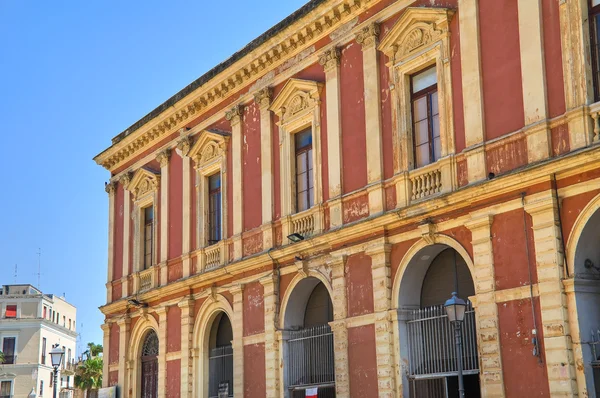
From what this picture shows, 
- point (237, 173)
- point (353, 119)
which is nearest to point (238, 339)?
point (237, 173)

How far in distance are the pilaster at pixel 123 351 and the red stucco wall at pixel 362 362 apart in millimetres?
10947

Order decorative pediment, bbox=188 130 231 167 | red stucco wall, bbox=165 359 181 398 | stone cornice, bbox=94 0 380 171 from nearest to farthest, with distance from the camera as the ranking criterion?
stone cornice, bbox=94 0 380 171, decorative pediment, bbox=188 130 231 167, red stucco wall, bbox=165 359 181 398

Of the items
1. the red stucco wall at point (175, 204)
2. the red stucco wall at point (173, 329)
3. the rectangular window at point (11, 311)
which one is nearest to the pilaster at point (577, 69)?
the red stucco wall at point (175, 204)

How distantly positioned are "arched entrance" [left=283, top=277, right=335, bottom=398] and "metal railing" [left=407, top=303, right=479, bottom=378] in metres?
2.67

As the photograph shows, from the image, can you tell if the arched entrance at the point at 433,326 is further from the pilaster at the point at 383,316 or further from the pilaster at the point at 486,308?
the pilaster at the point at 486,308

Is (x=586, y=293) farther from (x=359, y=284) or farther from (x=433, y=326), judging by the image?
(x=359, y=284)

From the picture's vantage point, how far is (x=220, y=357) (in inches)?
927

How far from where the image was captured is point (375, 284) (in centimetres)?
1780

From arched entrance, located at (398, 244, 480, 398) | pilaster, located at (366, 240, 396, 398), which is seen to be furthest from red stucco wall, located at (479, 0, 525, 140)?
pilaster, located at (366, 240, 396, 398)

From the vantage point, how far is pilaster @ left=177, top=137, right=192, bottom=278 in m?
24.5

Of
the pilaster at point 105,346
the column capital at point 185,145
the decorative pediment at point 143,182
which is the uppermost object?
the column capital at point 185,145

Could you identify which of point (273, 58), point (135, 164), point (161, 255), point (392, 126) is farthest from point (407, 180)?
point (135, 164)

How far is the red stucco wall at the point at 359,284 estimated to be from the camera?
710 inches

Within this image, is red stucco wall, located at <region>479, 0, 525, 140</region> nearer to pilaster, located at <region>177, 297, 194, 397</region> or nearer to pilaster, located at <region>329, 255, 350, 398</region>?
pilaster, located at <region>329, 255, 350, 398</region>
